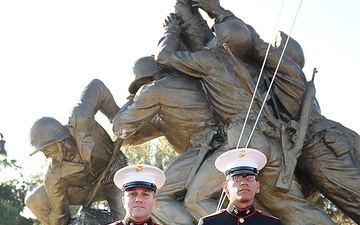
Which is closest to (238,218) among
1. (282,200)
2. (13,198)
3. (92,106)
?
(282,200)

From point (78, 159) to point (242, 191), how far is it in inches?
154

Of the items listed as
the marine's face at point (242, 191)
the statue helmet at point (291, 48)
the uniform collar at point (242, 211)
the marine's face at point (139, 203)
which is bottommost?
the marine's face at point (139, 203)

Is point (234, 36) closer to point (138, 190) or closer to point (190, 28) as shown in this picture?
point (190, 28)

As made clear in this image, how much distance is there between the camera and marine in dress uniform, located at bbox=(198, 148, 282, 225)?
5.12 metres

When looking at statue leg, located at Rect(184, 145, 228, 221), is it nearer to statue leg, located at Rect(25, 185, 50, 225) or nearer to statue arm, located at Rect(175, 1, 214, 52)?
statue arm, located at Rect(175, 1, 214, 52)

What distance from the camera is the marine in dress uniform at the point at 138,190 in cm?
492

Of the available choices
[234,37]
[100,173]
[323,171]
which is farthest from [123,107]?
[323,171]

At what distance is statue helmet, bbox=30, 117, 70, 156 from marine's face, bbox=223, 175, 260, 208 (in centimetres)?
360

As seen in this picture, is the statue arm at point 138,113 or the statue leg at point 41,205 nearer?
the statue arm at point 138,113

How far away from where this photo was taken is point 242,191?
16.5 ft

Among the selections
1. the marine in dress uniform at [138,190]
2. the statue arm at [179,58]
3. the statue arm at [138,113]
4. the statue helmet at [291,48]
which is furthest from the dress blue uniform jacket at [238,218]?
the statue helmet at [291,48]

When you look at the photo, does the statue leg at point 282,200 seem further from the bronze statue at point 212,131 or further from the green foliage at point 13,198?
the green foliage at point 13,198

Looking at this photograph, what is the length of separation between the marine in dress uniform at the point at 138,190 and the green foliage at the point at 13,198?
53.6 ft

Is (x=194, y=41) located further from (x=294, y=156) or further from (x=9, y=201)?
(x=9, y=201)
